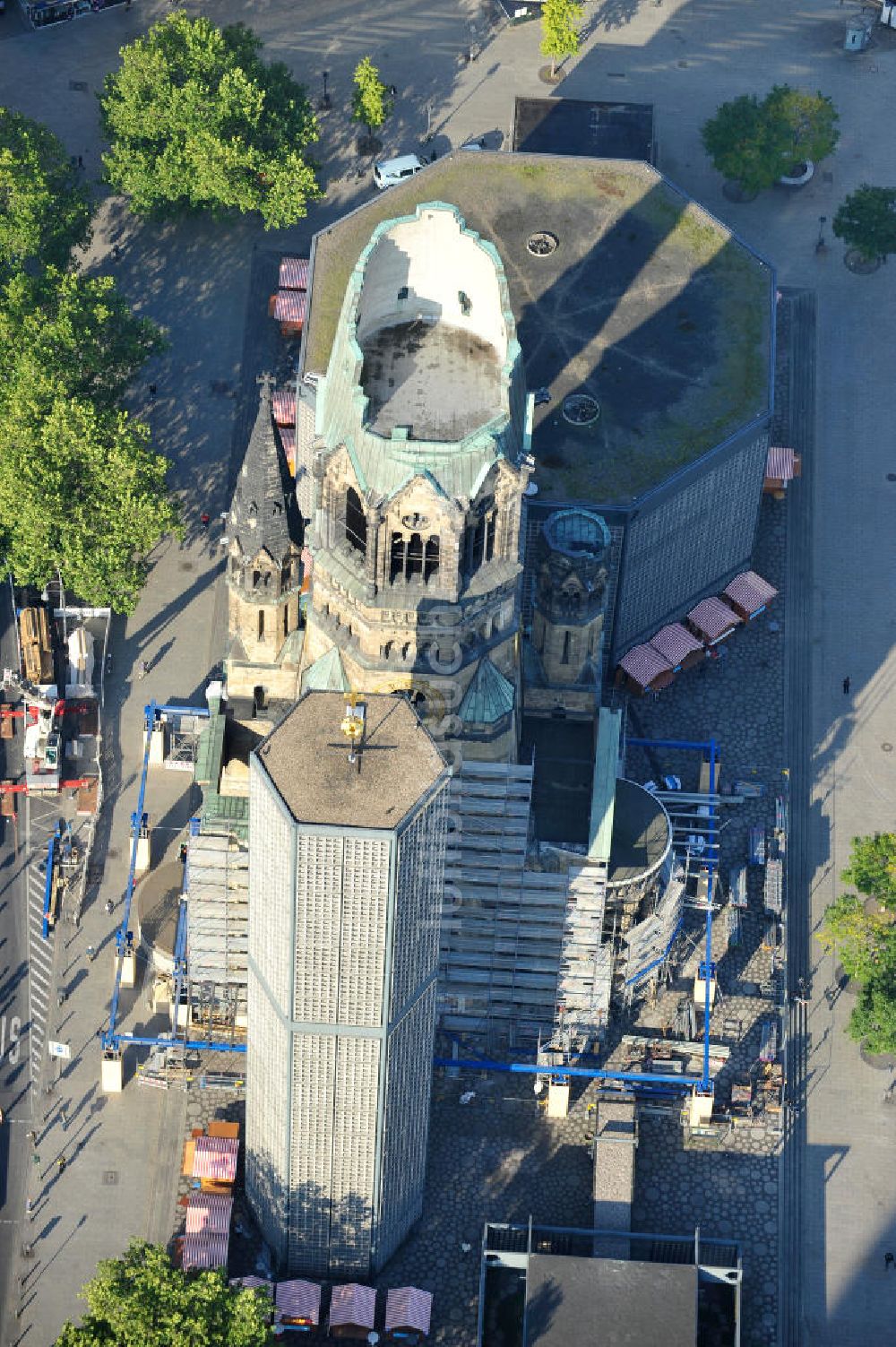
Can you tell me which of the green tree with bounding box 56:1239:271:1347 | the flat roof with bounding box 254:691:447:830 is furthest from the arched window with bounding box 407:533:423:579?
the green tree with bounding box 56:1239:271:1347

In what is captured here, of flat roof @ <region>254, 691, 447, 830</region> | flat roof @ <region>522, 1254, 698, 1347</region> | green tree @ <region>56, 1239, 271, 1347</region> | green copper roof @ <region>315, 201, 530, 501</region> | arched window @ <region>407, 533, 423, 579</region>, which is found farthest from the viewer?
flat roof @ <region>522, 1254, 698, 1347</region>

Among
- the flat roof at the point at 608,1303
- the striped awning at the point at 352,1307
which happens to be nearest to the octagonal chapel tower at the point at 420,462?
the flat roof at the point at 608,1303

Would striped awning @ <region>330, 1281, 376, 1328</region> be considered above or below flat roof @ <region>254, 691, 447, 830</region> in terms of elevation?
below

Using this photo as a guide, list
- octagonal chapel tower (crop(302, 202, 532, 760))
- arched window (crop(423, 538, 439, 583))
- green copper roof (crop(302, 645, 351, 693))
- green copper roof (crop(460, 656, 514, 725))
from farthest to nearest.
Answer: green copper roof (crop(460, 656, 514, 725)) → green copper roof (crop(302, 645, 351, 693)) → arched window (crop(423, 538, 439, 583)) → octagonal chapel tower (crop(302, 202, 532, 760))

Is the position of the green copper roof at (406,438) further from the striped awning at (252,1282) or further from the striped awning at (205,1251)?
the striped awning at (205,1251)

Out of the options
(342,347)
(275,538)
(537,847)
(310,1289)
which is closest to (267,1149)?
(310,1289)

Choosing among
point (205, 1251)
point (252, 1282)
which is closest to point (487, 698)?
point (252, 1282)

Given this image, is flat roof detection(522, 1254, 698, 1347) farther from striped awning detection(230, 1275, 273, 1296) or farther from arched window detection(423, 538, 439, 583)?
arched window detection(423, 538, 439, 583)
